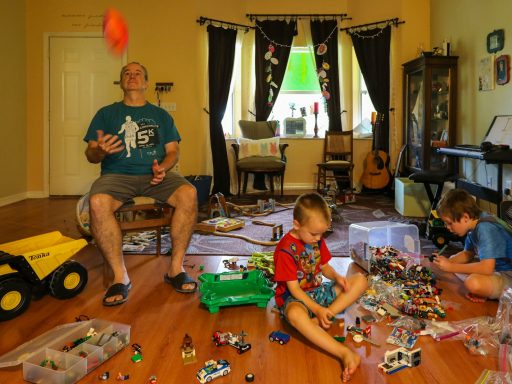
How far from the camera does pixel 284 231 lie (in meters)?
3.80

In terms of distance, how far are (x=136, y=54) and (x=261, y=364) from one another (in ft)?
16.5

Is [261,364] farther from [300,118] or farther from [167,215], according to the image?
[300,118]

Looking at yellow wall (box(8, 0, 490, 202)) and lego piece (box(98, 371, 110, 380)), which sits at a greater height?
yellow wall (box(8, 0, 490, 202))

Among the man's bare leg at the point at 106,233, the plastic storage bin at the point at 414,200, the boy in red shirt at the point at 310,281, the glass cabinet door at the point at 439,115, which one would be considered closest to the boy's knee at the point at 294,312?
the boy in red shirt at the point at 310,281

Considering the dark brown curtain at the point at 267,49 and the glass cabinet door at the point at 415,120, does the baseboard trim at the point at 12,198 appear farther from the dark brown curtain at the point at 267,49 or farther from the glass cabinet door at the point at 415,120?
the glass cabinet door at the point at 415,120

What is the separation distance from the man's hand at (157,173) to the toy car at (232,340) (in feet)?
3.35

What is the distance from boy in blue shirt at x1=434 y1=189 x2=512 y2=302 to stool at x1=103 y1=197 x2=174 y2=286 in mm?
1469

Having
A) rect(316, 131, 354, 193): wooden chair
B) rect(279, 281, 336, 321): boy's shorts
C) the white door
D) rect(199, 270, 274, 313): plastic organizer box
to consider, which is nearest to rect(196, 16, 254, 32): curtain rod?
the white door

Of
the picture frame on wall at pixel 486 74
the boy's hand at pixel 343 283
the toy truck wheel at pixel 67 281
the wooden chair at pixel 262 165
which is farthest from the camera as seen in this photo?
the wooden chair at pixel 262 165

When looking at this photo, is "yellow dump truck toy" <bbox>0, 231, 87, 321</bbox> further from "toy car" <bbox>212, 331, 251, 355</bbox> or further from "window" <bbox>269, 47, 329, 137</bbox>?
"window" <bbox>269, 47, 329, 137</bbox>

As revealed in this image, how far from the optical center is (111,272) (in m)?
2.41

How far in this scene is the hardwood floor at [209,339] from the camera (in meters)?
1.49

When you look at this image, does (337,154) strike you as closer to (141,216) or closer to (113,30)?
(113,30)

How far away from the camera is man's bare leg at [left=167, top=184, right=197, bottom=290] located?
2.45 m
